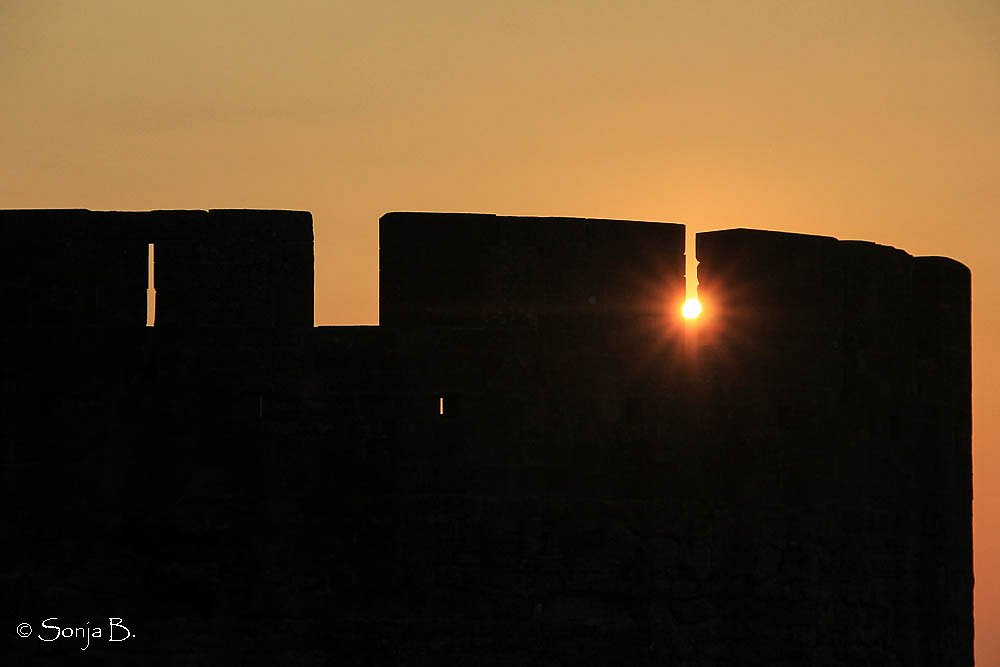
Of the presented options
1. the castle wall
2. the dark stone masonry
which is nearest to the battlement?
the dark stone masonry

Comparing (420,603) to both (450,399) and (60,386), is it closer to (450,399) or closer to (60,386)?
(450,399)

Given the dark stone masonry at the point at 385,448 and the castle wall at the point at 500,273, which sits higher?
the castle wall at the point at 500,273

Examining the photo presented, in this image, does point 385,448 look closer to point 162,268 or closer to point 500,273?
point 500,273

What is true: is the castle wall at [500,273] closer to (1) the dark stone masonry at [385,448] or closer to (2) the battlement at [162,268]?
(1) the dark stone masonry at [385,448]

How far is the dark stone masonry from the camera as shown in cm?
870

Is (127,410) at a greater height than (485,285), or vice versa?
(485,285)

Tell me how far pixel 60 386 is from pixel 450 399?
1760 millimetres

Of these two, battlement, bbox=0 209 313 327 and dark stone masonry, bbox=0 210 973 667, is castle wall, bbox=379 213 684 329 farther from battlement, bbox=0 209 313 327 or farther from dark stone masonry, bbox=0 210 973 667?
battlement, bbox=0 209 313 327

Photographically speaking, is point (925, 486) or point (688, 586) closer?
point (688, 586)

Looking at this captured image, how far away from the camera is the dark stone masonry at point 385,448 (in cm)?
870

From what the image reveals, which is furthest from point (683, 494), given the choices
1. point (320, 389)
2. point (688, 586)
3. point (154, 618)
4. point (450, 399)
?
point (154, 618)

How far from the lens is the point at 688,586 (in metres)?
8.92

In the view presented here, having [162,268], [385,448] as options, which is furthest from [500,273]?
[162,268]

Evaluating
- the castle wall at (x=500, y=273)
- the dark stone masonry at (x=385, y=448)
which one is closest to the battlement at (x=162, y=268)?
the dark stone masonry at (x=385, y=448)
